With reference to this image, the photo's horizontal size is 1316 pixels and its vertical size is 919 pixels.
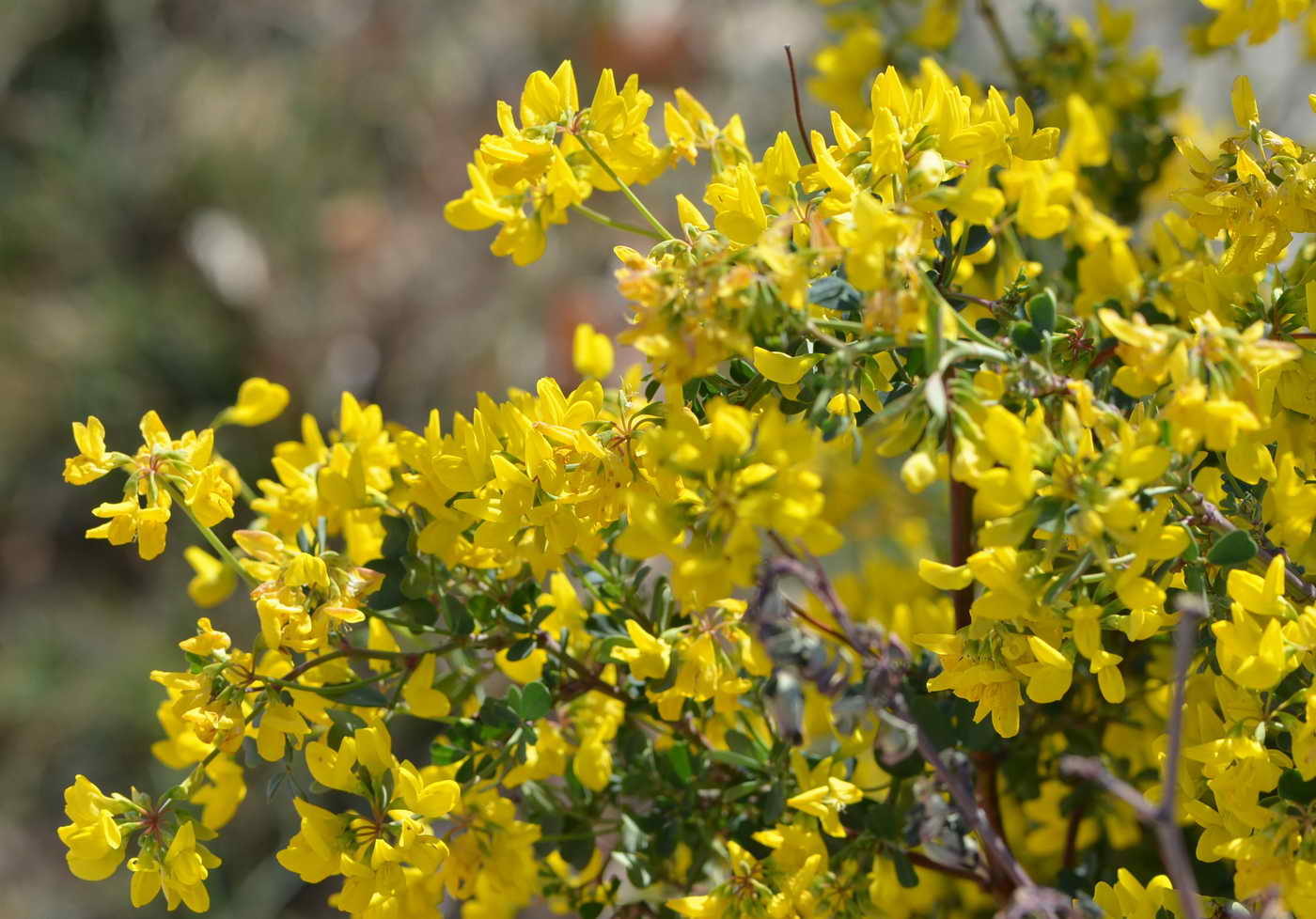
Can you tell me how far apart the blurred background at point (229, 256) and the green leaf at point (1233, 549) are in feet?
7.31

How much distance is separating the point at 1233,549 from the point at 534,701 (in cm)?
37

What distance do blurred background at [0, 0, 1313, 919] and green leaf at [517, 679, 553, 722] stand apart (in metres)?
2.11

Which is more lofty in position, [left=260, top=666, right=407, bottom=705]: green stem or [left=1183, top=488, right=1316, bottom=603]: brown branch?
[left=1183, top=488, right=1316, bottom=603]: brown branch

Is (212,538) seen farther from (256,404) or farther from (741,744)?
(741,744)

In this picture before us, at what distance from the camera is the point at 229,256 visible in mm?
3465

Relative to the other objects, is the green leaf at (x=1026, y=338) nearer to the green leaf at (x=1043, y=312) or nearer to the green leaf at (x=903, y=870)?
the green leaf at (x=1043, y=312)

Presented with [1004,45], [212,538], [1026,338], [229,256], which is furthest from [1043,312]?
[229,256]

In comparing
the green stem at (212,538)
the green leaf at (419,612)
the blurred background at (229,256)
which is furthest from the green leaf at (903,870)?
the blurred background at (229,256)

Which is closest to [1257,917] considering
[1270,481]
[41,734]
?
[1270,481]

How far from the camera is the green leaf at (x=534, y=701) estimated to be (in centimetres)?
68

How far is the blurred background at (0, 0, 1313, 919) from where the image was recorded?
113 inches

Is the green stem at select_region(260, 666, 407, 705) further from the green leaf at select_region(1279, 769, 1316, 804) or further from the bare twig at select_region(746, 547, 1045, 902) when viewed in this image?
the green leaf at select_region(1279, 769, 1316, 804)

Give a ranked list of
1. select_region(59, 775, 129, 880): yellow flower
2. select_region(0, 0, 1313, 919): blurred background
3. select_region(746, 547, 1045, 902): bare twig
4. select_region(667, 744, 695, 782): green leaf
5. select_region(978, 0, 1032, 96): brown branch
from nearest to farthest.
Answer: select_region(746, 547, 1045, 902): bare twig → select_region(59, 775, 129, 880): yellow flower → select_region(667, 744, 695, 782): green leaf → select_region(978, 0, 1032, 96): brown branch → select_region(0, 0, 1313, 919): blurred background

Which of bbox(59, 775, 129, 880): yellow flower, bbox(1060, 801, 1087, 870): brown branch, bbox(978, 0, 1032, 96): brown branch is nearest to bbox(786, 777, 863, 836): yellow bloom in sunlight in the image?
bbox(1060, 801, 1087, 870): brown branch
